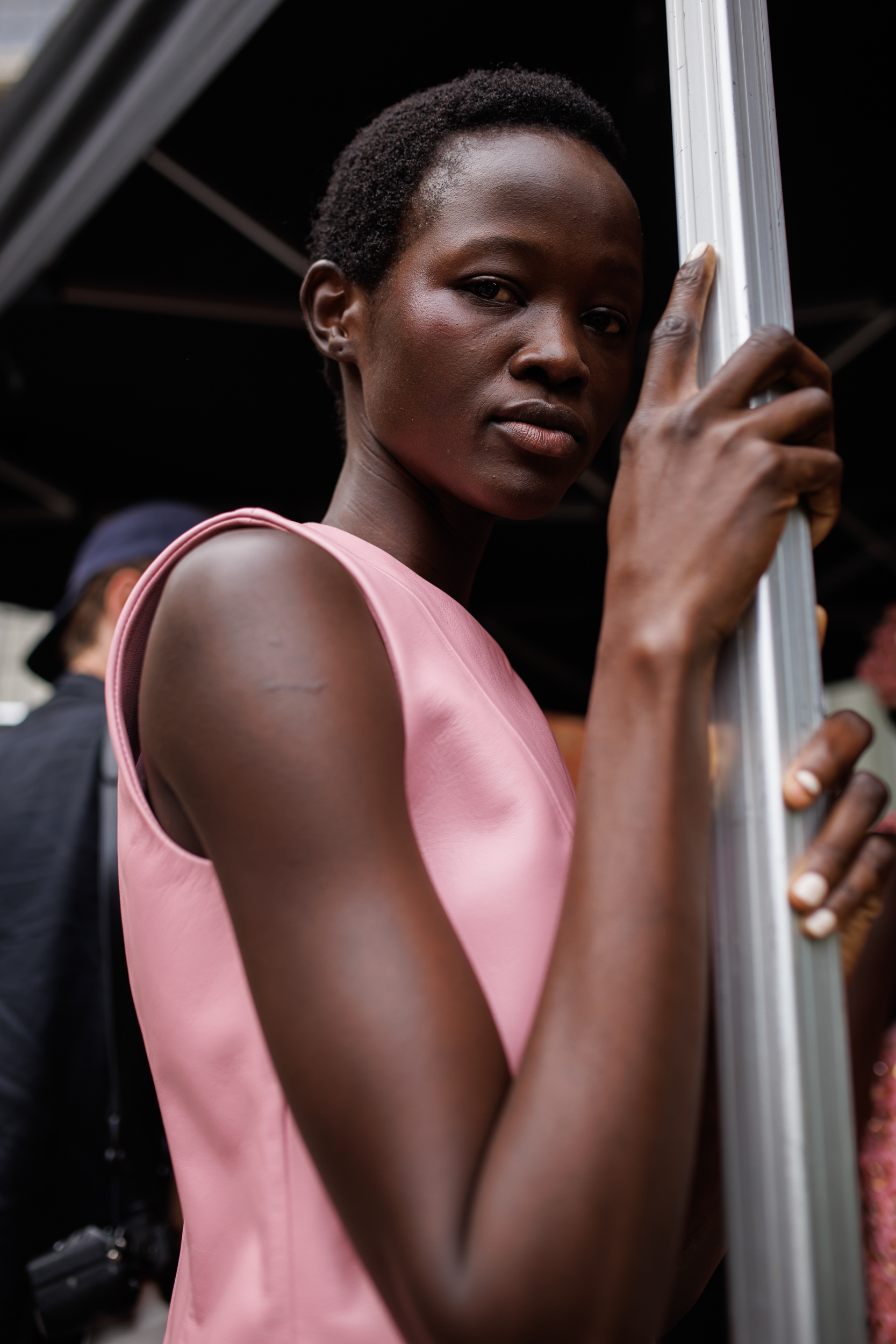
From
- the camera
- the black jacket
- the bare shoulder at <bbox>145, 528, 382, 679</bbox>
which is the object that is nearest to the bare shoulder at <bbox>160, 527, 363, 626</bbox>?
the bare shoulder at <bbox>145, 528, 382, 679</bbox>

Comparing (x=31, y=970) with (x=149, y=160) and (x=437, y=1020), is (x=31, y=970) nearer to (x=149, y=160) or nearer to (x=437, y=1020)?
(x=437, y=1020)

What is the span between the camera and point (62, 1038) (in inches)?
70.4

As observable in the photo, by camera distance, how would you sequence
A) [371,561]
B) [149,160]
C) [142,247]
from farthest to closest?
[142,247] < [149,160] < [371,561]

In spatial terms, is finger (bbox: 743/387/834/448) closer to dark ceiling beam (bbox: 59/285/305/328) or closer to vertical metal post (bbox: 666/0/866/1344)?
vertical metal post (bbox: 666/0/866/1344)

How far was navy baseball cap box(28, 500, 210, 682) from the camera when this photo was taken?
2424 millimetres

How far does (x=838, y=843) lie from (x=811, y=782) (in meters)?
0.05

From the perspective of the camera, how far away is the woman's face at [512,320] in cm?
91

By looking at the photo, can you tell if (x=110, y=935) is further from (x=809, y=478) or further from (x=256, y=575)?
(x=809, y=478)

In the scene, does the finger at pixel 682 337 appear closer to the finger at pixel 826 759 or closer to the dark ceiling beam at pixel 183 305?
the finger at pixel 826 759

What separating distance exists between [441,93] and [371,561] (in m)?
0.59

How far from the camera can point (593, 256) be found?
0.93 m

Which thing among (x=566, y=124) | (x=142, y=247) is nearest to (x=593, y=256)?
(x=566, y=124)

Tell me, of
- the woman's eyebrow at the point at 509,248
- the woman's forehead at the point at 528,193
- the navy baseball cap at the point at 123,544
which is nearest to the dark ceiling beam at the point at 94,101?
the navy baseball cap at the point at 123,544

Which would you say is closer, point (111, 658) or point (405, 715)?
point (405, 715)
